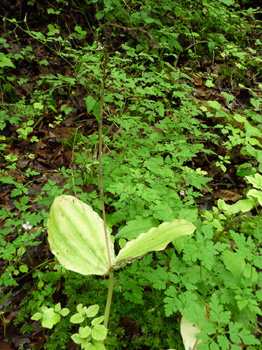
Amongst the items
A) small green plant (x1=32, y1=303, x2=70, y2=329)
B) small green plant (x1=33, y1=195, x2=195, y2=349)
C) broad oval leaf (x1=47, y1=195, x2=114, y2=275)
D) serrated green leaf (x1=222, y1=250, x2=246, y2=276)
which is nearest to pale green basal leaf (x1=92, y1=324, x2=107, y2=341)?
small green plant (x1=33, y1=195, x2=195, y2=349)

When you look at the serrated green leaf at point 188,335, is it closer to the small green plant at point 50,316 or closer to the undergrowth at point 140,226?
the undergrowth at point 140,226

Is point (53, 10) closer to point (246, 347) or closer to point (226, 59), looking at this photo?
point (226, 59)

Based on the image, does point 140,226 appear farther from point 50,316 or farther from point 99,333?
point 50,316

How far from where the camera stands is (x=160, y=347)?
129 centimetres

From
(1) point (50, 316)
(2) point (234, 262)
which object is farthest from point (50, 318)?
(2) point (234, 262)

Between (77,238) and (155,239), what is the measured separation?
404 mm

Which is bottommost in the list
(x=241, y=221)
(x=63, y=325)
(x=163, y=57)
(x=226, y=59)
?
(x=241, y=221)

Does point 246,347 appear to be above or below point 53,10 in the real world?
below

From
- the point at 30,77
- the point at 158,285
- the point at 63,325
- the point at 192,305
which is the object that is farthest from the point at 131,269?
the point at 30,77

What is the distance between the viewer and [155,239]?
1.15 metres

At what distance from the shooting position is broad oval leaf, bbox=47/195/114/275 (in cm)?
118

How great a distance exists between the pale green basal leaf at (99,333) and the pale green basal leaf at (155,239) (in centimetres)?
27

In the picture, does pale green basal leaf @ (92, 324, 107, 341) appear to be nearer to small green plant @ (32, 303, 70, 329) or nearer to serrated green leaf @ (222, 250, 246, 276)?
small green plant @ (32, 303, 70, 329)

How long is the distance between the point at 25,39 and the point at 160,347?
15.2 ft
